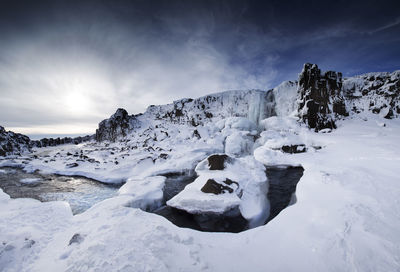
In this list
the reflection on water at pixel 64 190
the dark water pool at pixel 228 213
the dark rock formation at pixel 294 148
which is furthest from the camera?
the dark rock formation at pixel 294 148

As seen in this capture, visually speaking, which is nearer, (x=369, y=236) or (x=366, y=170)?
(x=369, y=236)

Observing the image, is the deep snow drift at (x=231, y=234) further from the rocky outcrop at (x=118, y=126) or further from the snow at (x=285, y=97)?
the rocky outcrop at (x=118, y=126)

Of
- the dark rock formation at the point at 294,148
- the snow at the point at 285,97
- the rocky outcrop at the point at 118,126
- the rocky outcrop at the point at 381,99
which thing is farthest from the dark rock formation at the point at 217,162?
the rocky outcrop at the point at 118,126

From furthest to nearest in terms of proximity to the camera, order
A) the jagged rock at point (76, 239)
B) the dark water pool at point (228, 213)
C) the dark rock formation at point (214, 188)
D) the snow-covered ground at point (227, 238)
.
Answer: the dark rock formation at point (214, 188) → the dark water pool at point (228, 213) → the jagged rock at point (76, 239) → the snow-covered ground at point (227, 238)

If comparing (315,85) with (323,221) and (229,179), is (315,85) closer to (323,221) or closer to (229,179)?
(229,179)

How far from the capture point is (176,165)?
52.3 feet

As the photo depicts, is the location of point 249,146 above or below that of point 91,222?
above

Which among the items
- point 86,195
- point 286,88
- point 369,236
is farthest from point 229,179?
point 286,88

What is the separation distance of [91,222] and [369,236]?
819 cm

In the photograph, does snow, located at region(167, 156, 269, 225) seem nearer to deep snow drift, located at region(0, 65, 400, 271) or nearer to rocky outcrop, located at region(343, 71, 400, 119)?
deep snow drift, located at region(0, 65, 400, 271)

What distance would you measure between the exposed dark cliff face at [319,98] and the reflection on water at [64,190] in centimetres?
2741

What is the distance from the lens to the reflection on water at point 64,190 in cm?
1011

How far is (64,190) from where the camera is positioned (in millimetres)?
12000

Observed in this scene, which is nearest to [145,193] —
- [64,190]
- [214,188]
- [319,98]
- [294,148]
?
[214,188]
